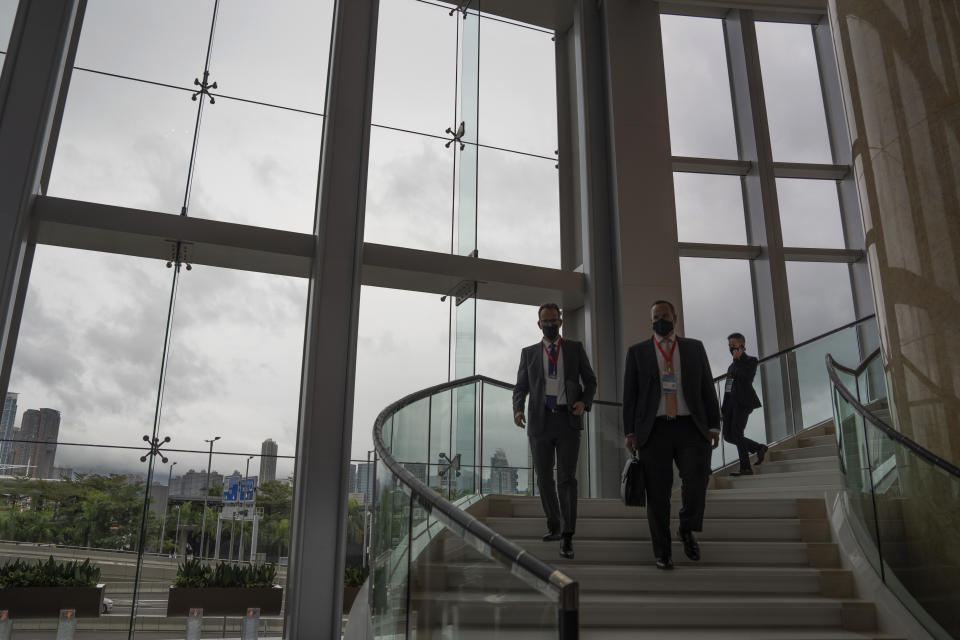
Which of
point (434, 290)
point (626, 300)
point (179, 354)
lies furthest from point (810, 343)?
point (179, 354)

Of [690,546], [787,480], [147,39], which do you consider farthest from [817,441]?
[147,39]

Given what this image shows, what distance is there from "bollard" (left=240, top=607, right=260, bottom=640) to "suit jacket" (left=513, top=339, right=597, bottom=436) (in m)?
4.59

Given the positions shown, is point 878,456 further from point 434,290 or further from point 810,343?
point 434,290

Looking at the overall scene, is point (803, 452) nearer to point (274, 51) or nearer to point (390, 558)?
point (390, 558)

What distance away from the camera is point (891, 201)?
14.3 feet

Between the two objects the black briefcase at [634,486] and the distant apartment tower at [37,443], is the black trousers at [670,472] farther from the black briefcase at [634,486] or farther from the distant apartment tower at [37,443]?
the distant apartment tower at [37,443]

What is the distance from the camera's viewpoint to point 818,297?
36.3 ft

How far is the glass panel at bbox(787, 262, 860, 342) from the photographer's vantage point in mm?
10898

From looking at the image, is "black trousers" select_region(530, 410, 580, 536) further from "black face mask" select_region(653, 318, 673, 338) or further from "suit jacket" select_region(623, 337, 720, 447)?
"black face mask" select_region(653, 318, 673, 338)

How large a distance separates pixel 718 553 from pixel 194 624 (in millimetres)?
5617

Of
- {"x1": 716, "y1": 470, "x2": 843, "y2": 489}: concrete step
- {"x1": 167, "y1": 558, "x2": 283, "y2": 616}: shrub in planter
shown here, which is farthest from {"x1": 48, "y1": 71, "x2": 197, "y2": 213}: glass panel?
{"x1": 716, "y1": 470, "x2": 843, "y2": 489}: concrete step

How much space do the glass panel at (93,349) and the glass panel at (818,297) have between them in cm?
874

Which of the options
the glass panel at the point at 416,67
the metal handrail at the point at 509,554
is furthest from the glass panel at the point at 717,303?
the metal handrail at the point at 509,554

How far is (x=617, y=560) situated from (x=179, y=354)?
19.3ft
